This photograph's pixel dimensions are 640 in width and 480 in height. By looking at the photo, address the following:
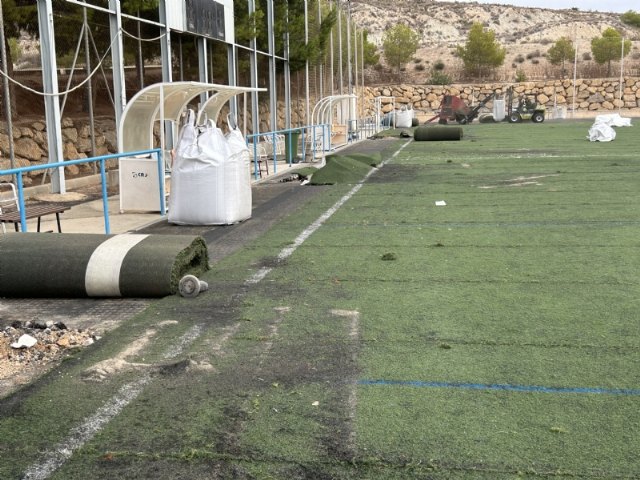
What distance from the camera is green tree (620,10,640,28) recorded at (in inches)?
4660

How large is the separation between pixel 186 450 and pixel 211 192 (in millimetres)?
6887

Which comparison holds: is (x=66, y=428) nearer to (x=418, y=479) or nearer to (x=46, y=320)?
(x=418, y=479)

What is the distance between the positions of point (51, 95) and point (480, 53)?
73.3 meters

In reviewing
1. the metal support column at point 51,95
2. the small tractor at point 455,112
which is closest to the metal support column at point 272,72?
the metal support column at point 51,95

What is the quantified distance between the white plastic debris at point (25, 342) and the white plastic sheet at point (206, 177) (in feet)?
16.7

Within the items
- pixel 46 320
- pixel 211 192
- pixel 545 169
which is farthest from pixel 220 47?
pixel 46 320

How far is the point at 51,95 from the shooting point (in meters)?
13.9

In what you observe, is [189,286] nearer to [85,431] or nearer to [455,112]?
[85,431]

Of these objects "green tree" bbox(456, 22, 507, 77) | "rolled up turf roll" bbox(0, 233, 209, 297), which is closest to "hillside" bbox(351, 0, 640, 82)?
"green tree" bbox(456, 22, 507, 77)

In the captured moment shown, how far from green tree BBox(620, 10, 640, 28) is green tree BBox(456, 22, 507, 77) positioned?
156 feet

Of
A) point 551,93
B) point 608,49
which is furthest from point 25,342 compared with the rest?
point 608,49

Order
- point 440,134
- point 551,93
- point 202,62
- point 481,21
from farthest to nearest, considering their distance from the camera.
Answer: point 481,21 < point 551,93 < point 440,134 < point 202,62

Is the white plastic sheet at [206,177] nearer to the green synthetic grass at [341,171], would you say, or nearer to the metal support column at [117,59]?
the green synthetic grass at [341,171]

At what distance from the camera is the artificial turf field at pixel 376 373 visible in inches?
142
